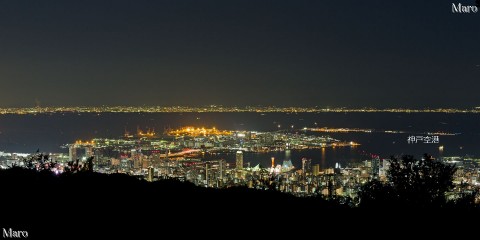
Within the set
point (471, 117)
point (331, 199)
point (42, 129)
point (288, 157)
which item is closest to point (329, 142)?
point (288, 157)

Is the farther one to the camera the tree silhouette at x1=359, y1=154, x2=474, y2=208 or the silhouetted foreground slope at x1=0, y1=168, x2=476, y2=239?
the tree silhouette at x1=359, y1=154, x2=474, y2=208

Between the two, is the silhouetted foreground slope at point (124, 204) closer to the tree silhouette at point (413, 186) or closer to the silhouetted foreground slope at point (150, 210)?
the silhouetted foreground slope at point (150, 210)

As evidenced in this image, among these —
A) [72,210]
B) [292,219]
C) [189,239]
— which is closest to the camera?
[189,239]

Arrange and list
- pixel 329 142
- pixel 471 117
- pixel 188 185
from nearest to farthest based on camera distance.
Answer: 1. pixel 188 185
2. pixel 329 142
3. pixel 471 117

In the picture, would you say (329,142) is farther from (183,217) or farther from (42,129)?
(183,217)

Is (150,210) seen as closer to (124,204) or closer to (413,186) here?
(124,204)

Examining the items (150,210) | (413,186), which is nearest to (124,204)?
(150,210)

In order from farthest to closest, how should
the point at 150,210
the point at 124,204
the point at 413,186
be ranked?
the point at 413,186, the point at 124,204, the point at 150,210

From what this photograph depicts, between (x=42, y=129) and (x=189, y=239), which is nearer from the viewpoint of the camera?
(x=189, y=239)

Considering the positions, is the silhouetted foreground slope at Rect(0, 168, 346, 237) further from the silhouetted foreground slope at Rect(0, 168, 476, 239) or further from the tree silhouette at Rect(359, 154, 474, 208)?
the tree silhouette at Rect(359, 154, 474, 208)

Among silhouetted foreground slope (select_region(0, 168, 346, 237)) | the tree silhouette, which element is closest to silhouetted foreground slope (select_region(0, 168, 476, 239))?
silhouetted foreground slope (select_region(0, 168, 346, 237))

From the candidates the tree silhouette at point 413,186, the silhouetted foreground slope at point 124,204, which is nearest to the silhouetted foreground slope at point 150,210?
the silhouetted foreground slope at point 124,204
